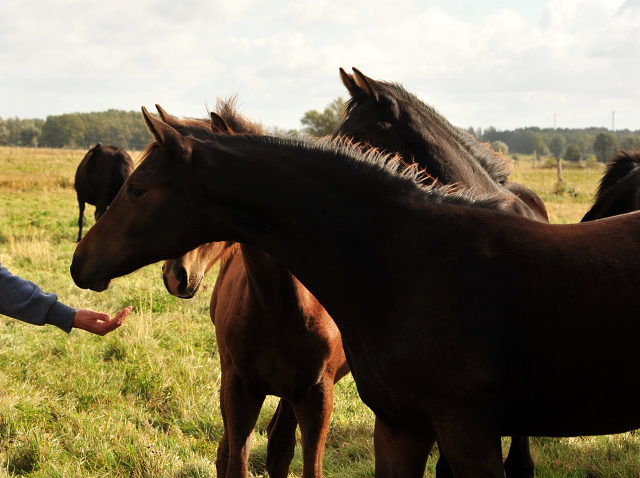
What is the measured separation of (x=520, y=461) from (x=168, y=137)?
3.00 metres

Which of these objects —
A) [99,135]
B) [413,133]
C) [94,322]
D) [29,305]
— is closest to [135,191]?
[94,322]

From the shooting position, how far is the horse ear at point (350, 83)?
10.7 ft

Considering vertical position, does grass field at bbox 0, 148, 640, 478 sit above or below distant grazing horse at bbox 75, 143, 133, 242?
below

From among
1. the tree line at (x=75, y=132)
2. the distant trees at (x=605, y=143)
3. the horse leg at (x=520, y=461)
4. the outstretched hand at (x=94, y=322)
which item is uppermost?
the tree line at (x=75, y=132)

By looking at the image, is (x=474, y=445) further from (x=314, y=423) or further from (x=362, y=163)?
(x=314, y=423)

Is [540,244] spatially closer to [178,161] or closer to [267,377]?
[178,161]

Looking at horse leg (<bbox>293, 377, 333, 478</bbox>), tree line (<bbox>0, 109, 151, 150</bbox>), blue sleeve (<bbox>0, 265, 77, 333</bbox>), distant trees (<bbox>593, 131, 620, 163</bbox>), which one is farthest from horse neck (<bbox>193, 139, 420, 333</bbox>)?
distant trees (<bbox>593, 131, 620, 163</bbox>)

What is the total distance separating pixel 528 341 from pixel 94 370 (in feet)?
13.1

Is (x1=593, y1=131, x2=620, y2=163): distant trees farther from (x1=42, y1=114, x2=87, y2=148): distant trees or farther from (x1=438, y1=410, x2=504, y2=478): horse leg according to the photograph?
(x1=438, y1=410, x2=504, y2=478): horse leg

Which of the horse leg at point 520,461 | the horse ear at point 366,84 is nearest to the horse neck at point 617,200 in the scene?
the horse leg at point 520,461

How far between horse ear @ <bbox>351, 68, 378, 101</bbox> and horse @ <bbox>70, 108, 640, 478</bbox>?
107 cm

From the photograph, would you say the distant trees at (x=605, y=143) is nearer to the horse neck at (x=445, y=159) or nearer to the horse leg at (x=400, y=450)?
the horse neck at (x=445, y=159)

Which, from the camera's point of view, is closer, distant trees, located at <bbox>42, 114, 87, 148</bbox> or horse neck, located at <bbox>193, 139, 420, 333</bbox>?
horse neck, located at <bbox>193, 139, 420, 333</bbox>

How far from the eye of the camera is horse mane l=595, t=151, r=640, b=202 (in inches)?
201
